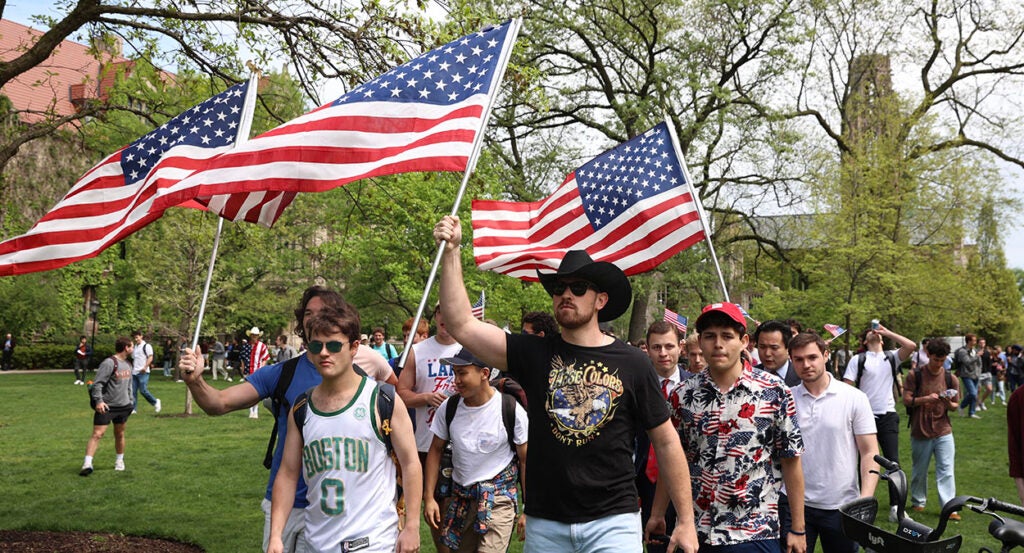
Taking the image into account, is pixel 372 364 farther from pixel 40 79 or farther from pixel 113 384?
pixel 40 79

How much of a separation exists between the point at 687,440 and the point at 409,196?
565cm

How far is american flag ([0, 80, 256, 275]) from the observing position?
6117 mm

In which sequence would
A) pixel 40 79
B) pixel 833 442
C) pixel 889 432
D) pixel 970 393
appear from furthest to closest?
pixel 970 393
pixel 40 79
pixel 889 432
pixel 833 442

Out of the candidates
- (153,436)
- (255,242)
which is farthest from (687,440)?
(153,436)

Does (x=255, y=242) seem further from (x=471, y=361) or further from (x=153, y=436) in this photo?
(x=153, y=436)

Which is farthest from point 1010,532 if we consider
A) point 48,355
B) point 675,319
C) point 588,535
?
point 48,355

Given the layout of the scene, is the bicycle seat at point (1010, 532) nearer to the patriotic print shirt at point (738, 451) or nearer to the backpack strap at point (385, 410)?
the patriotic print shirt at point (738, 451)

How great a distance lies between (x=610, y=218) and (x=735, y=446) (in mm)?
3554

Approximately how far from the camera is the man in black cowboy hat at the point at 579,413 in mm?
4164

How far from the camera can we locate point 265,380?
4926mm

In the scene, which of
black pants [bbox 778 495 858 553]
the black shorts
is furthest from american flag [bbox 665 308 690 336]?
the black shorts

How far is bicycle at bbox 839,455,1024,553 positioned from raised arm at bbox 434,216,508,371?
5.60 ft

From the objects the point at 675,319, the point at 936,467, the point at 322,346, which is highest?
the point at 675,319

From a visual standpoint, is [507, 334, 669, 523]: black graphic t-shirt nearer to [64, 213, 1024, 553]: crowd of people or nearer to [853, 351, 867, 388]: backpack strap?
[64, 213, 1024, 553]: crowd of people
